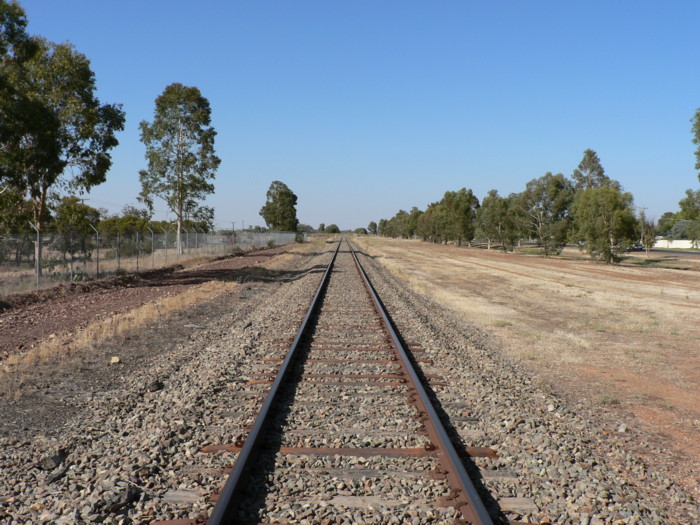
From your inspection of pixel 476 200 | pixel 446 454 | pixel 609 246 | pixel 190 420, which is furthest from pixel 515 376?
pixel 476 200

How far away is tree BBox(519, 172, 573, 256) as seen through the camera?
62281 millimetres

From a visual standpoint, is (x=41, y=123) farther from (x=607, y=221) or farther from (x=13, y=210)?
(x=607, y=221)

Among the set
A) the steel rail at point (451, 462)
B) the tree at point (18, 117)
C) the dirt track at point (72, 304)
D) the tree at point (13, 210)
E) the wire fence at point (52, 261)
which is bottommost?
the dirt track at point (72, 304)

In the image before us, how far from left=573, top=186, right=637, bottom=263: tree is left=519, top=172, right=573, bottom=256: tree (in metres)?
15.9

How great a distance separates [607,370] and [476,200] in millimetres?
90936

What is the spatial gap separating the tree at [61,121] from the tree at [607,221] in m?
35.9

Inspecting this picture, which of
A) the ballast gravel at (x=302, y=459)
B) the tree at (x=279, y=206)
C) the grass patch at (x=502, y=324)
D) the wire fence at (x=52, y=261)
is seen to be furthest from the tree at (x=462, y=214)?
the ballast gravel at (x=302, y=459)

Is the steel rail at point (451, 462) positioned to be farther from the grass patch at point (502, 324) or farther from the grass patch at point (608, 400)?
the grass patch at point (502, 324)

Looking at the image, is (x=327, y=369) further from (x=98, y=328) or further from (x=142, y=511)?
(x=98, y=328)

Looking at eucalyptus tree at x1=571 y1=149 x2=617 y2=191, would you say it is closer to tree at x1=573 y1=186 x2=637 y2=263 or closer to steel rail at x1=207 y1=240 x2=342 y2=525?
tree at x1=573 y1=186 x2=637 y2=263

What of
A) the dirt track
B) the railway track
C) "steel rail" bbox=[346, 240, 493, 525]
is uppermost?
"steel rail" bbox=[346, 240, 493, 525]

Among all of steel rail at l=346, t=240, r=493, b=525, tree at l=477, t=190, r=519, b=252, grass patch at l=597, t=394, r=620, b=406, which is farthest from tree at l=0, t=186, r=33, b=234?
tree at l=477, t=190, r=519, b=252

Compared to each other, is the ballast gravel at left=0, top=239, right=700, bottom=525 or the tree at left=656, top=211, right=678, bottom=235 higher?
the tree at left=656, top=211, right=678, bottom=235

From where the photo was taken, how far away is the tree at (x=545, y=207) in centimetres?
6228
